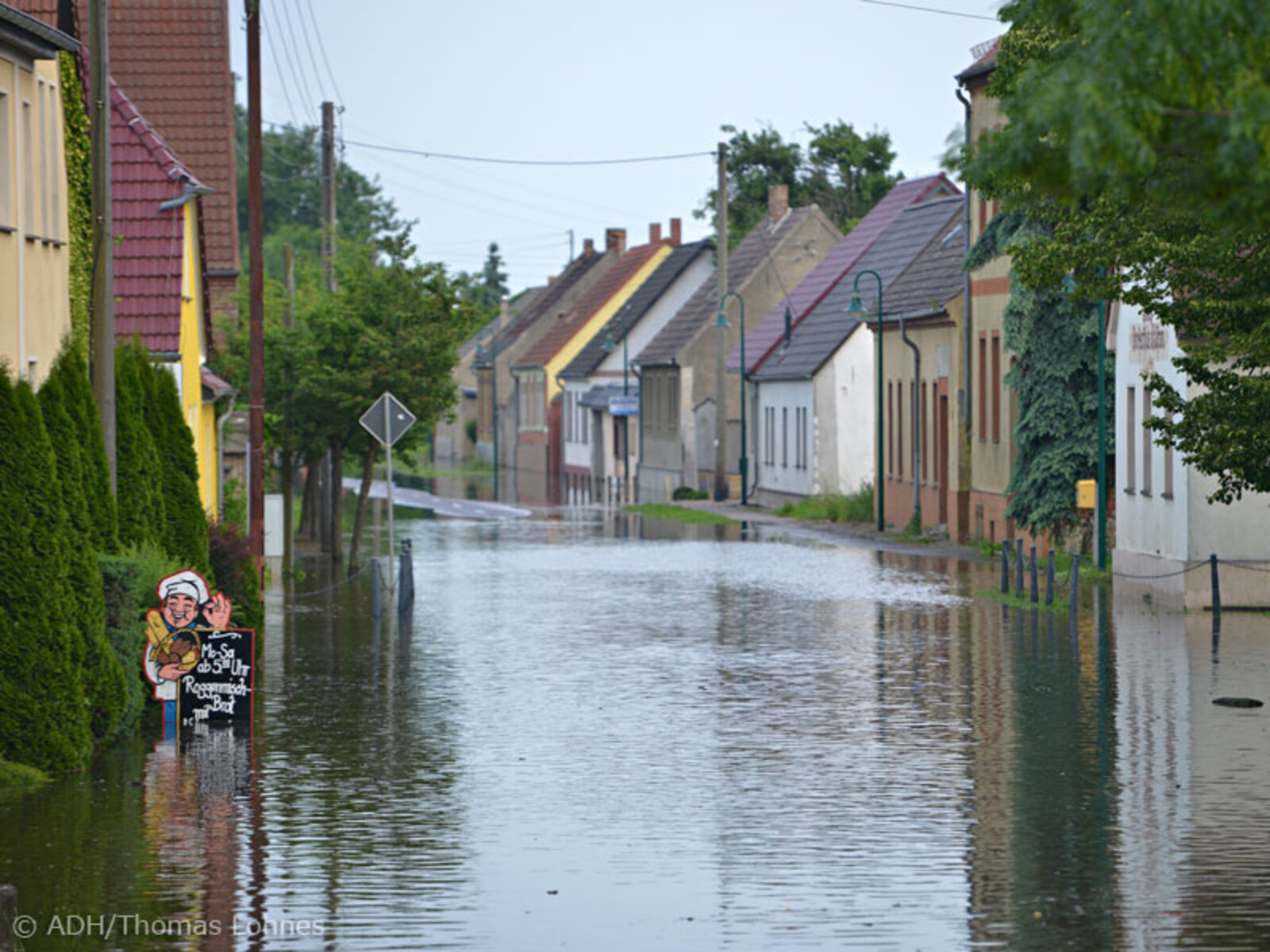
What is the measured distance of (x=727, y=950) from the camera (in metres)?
9.81

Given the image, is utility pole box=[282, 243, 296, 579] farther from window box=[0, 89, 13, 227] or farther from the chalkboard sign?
the chalkboard sign

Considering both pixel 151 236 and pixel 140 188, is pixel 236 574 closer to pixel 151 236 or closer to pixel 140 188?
pixel 151 236

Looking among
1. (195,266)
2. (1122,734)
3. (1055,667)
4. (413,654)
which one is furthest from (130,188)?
(1122,734)

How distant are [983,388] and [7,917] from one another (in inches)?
1475

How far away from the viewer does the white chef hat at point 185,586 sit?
57.3 ft

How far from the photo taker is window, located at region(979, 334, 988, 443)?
45375 mm

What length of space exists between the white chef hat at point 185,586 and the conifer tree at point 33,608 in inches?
86.5

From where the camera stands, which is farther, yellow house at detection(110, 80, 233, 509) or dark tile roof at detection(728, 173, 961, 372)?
dark tile roof at detection(728, 173, 961, 372)

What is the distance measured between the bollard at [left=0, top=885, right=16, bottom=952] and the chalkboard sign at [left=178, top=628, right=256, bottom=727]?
7.50 meters

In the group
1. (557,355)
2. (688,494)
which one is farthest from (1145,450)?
(557,355)

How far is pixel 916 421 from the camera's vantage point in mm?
50312

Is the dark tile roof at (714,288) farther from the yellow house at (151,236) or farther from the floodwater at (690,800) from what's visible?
the floodwater at (690,800)

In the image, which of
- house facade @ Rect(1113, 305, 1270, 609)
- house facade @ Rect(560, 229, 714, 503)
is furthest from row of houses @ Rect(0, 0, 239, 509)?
house facade @ Rect(560, 229, 714, 503)

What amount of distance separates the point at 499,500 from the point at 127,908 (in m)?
63.8
